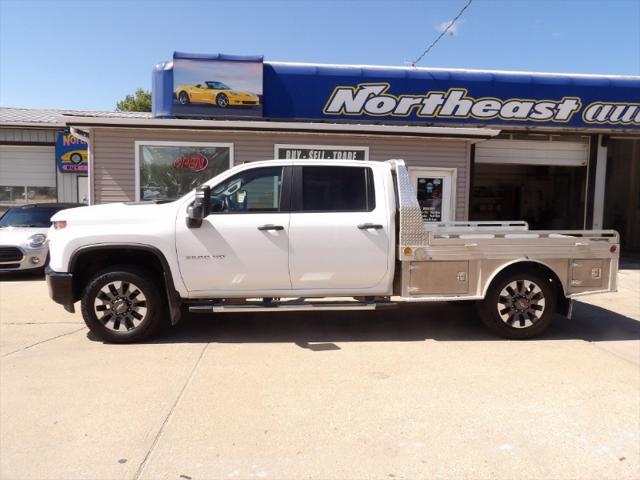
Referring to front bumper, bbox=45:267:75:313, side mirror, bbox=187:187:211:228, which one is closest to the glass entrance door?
side mirror, bbox=187:187:211:228

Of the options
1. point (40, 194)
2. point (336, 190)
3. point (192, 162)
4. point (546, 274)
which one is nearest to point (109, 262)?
point (336, 190)

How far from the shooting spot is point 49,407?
3.88m

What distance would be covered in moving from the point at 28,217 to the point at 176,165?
3334mm

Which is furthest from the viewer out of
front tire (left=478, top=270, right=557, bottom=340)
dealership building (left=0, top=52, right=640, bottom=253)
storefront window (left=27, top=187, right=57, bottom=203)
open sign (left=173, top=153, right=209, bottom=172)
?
storefront window (left=27, top=187, right=57, bottom=203)

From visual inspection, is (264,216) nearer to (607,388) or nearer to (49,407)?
(49,407)

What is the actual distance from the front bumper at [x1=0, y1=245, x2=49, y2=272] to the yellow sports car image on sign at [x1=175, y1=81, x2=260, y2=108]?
4392 mm

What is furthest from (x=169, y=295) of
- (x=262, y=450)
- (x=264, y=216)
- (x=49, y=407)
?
(x=262, y=450)

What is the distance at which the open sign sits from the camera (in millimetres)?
10547

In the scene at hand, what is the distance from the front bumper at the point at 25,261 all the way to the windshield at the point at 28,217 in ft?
2.82

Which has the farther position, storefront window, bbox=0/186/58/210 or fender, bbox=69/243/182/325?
storefront window, bbox=0/186/58/210

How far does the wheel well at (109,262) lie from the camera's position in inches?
216

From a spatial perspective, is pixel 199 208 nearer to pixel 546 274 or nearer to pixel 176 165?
pixel 546 274

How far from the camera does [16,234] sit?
9.83m

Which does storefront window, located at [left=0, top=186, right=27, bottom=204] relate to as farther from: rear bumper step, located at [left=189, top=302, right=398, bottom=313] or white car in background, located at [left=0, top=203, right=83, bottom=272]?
rear bumper step, located at [left=189, top=302, right=398, bottom=313]
